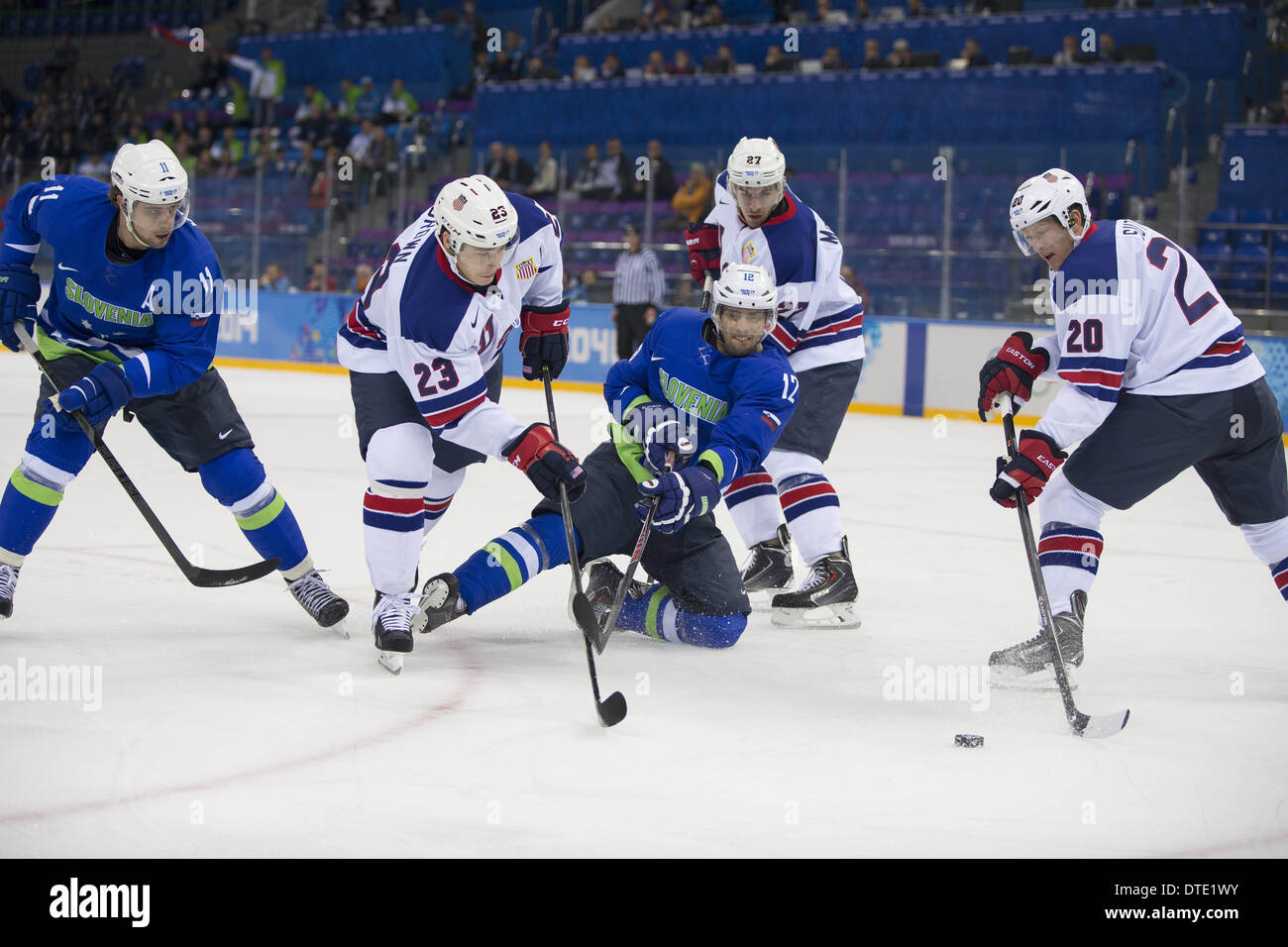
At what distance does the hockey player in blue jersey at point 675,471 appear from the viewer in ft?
11.9

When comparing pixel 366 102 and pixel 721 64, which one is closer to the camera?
pixel 721 64

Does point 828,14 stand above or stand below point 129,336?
above

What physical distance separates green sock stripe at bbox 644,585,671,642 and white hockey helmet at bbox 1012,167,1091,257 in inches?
50.0

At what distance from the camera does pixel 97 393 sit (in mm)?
3570

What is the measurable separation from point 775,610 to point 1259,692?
1.31 meters

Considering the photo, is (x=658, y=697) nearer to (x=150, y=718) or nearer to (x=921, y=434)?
(x=150, y=718)

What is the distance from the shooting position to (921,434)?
937 cm

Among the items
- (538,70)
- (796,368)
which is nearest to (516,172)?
(538,70)

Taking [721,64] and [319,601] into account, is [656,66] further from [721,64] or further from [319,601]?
[319,601]

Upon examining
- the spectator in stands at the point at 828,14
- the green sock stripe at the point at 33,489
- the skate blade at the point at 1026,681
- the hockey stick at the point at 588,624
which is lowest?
the skate blade at the point at 1026,681

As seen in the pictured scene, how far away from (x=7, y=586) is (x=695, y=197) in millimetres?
8790

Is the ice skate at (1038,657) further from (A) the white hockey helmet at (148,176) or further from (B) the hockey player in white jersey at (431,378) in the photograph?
(A) the white hockey helmet at (148,176)

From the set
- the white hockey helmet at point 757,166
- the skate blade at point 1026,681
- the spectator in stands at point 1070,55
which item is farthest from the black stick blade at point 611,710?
the spectator in stands at point 1070,55

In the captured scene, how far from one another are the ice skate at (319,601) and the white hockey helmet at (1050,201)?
1929 mm
